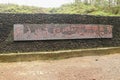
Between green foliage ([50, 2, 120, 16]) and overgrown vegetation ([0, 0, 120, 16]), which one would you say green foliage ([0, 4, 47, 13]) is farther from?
green foliage ([50, 2, 120, 16])

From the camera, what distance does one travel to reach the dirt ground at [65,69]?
5.62m

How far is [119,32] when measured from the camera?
9406 millimetres

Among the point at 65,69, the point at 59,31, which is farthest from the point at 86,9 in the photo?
the point at 65,69

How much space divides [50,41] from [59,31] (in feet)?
1.61

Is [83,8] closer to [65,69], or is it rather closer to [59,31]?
[59,31]

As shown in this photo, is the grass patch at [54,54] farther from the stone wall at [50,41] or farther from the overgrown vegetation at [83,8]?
the overgrown vegetation at [83,8]

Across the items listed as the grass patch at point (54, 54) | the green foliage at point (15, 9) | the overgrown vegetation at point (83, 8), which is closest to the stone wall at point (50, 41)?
the grass patch at point (54, 54)

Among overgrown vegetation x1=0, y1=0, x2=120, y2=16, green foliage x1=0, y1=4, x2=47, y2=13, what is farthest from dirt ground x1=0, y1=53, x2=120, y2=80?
overgrown vegetation x1=0, y1=0, x2=120, y2=16

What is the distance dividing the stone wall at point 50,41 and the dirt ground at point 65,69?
703mm

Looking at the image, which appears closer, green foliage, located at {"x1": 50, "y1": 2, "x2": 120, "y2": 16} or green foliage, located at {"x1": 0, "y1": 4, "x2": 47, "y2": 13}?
green foliage, located at {"x1": 0, "y1": 4, "x2": 47, "y2": 13}

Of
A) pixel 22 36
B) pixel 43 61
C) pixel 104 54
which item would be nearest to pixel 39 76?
pixel 43 61

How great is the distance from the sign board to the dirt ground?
0.94 meters

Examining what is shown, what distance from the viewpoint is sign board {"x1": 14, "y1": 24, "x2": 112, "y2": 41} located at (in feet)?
24.9

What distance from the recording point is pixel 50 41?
805 centimetres
